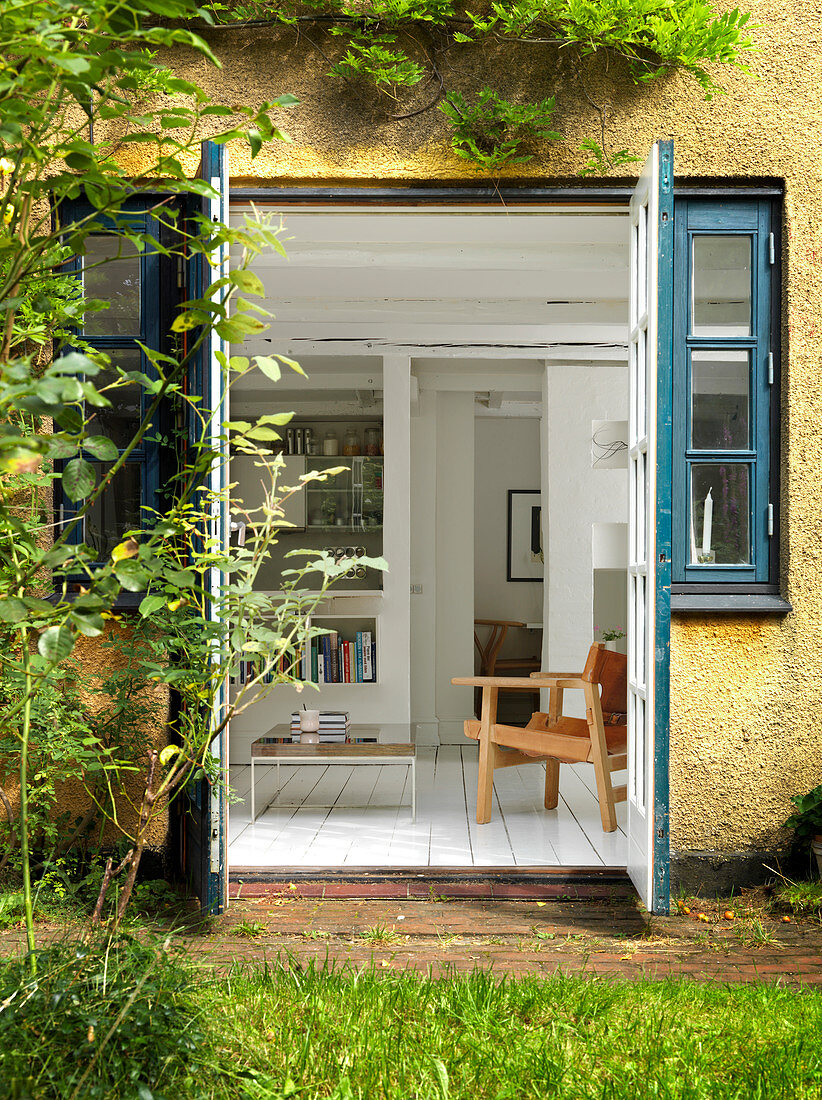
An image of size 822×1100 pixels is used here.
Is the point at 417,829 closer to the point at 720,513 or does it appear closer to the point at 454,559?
the point at 720,513

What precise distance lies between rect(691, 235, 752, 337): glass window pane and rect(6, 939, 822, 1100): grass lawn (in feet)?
7.58

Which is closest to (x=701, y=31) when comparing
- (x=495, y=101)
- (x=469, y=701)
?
(x=495, y=101)

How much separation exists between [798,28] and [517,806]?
3.66m

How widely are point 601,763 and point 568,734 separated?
56cm

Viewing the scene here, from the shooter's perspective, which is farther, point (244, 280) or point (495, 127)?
point (495, 127)

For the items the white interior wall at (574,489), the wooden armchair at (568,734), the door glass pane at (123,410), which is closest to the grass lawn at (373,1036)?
the wooden armchair at (568,734)

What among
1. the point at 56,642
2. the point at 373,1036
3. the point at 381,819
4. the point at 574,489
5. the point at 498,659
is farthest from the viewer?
the point at 498,659

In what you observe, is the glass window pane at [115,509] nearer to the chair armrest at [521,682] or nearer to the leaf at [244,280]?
the chair armrest at [521,682]

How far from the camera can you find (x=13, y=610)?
1.32 m

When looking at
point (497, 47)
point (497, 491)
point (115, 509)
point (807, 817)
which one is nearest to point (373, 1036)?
point (807, 817)

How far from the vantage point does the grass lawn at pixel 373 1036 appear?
1.71 metres

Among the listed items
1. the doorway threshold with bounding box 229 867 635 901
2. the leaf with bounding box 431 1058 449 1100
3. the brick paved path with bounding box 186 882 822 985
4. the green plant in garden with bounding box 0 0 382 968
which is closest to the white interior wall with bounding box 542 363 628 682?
the doorway threshold with bounding box 229 867 635 901

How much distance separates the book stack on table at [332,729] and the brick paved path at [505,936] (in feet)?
5.08

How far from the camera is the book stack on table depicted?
5074mm
